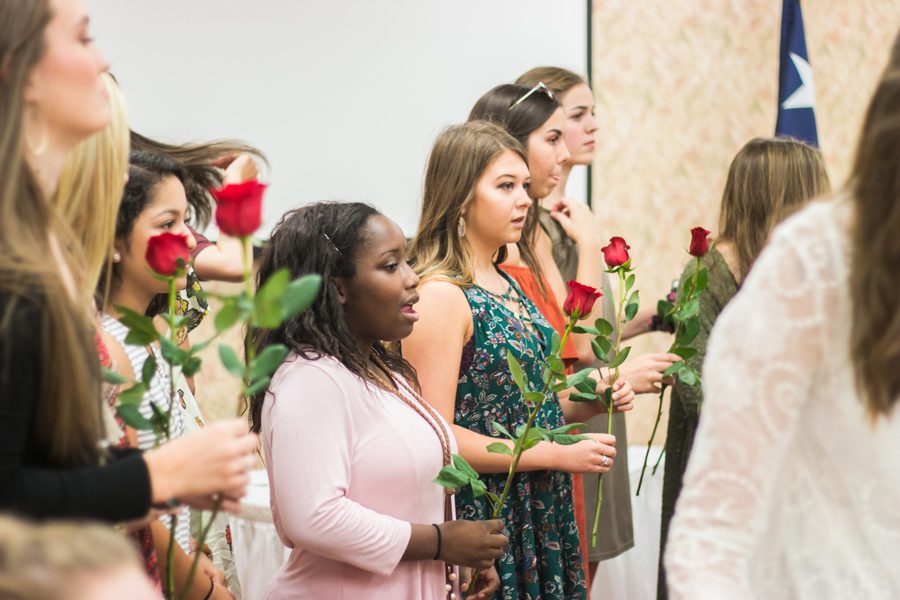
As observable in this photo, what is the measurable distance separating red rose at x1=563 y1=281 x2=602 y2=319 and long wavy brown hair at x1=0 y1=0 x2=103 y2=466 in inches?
38.3

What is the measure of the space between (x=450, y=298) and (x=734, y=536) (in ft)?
3.96

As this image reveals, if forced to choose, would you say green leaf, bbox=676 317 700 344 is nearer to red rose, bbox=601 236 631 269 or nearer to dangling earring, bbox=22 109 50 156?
red rose, bbox=601 236 631 269

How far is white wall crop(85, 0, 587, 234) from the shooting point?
3670 millimetres

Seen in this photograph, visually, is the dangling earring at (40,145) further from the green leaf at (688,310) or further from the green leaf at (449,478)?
the green leaf at (688,310)

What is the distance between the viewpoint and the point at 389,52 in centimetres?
406

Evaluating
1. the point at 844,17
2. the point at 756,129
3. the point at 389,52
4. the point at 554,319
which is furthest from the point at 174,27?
the point at 844,17

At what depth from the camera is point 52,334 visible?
1.10 m

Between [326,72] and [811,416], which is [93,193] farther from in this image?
[326,72]

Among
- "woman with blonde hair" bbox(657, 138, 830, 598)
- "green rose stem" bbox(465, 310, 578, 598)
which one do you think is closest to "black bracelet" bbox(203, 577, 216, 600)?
"green rose stem" bbox(465, 310, 578, 598)

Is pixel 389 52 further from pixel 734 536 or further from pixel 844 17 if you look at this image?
pixel 734 536

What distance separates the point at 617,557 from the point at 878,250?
257 cm

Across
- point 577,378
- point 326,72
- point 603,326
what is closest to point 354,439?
point 577,378

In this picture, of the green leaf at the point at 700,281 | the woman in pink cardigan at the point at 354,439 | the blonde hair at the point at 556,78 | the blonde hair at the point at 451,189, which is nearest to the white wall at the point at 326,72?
the blonde hair at the point at 556,78

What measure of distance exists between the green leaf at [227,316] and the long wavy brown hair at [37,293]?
0.13 meters
